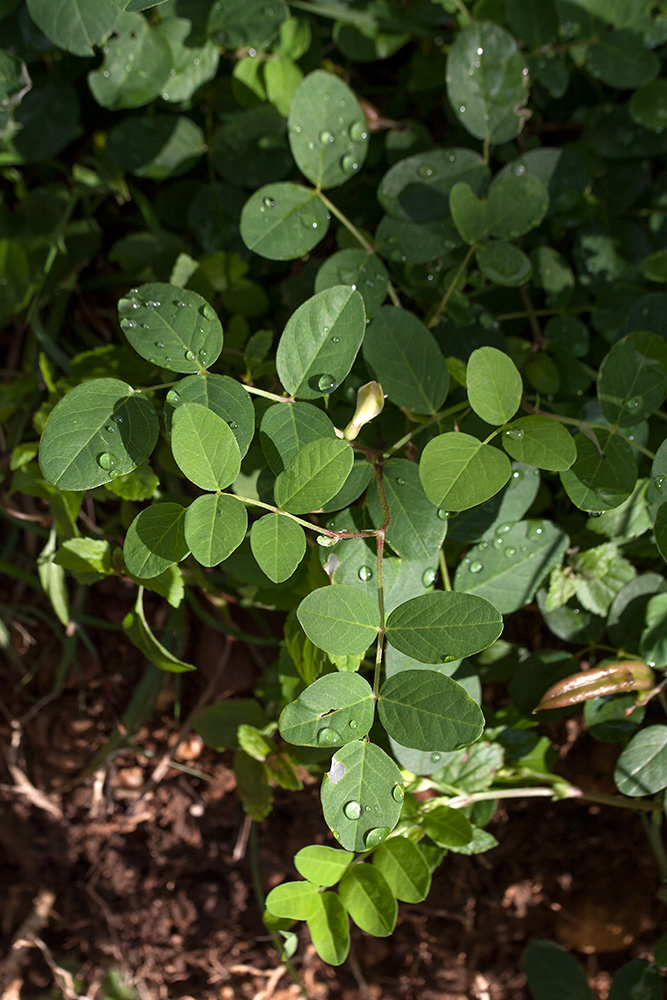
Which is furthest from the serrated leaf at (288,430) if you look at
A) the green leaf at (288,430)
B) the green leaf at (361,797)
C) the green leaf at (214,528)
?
the green leaf at (361,797)

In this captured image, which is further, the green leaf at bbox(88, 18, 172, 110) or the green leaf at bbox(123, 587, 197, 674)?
the green leaf at bbox(88, 18, 172, 110)

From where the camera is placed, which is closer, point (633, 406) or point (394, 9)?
point (633, 406)

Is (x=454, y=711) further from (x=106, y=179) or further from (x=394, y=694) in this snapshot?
(x=106, y=179)

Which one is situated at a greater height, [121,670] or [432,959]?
[121,670]

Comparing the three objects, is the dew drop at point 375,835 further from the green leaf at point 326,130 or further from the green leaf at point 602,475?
the green leaf at point 326,130

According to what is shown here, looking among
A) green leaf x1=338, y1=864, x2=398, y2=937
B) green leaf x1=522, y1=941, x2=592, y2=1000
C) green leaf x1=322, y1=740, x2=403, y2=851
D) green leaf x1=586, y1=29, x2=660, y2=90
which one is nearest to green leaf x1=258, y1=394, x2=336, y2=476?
green leaf x1=322, y1=740, x2=403, y2=851

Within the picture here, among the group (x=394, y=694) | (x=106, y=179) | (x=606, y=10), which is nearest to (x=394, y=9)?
(x=606, y=10)

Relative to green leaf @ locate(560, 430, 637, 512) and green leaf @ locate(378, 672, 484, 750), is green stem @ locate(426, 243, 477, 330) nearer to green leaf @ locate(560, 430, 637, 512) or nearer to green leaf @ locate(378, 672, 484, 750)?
green leaf @ locate(560, 430, 637, 512)

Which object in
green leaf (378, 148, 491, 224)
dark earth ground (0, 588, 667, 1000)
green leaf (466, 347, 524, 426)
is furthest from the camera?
dark earth ground (0, 588, 667, 1000)
